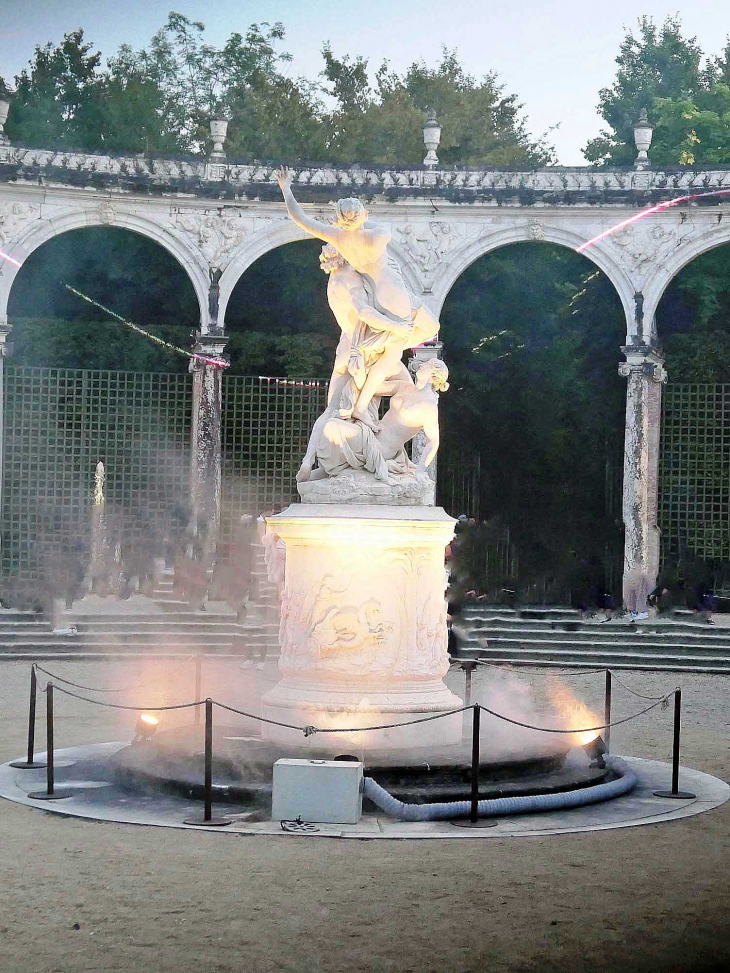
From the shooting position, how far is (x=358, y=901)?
6.46 metres

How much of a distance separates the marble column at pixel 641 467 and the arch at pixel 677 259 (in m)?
0.87

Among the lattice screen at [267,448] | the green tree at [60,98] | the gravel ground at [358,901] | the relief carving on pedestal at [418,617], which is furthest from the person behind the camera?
the green tree at [60,98]

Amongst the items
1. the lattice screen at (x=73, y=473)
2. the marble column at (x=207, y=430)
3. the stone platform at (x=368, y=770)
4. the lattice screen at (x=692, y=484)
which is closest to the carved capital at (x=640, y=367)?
the lattice screen at (x=692, y=484)

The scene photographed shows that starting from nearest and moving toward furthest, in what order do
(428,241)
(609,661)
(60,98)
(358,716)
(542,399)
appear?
1. (358,716)
2. (609,661)
3. (428,241)
4. (542,399)
5. (60,98)

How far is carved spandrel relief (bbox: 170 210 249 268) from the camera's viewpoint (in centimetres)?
2298

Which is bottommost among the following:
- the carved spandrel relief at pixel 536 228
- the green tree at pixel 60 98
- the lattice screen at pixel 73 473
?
the lattice screen at pixel 73 473

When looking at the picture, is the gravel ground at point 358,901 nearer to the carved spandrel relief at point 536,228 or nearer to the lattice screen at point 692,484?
the carved spandrel relief at point 536,228

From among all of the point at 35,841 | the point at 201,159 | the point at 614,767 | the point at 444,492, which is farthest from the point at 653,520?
the point at 35,841

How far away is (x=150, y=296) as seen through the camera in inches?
1092

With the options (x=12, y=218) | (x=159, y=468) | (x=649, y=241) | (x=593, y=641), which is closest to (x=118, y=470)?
(x=159, y=468)

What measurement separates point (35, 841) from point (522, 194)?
17294 mm

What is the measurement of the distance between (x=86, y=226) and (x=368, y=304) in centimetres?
1387

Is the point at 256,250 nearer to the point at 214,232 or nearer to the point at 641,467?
the point at 214,232

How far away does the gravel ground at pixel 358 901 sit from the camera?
5648 millimetres
